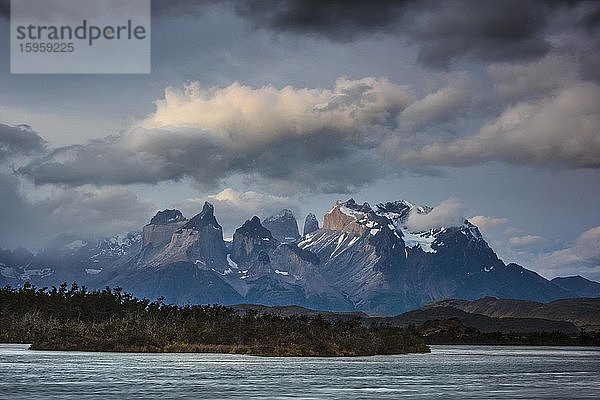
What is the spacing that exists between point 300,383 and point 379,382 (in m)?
9.39

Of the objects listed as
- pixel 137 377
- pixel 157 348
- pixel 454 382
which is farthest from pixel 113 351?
pixel 454 382

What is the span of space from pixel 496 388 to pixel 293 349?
103 m

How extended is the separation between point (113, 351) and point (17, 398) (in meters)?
128

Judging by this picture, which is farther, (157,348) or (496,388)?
(157,348)

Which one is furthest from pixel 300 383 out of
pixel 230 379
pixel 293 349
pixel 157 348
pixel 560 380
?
pixel 157 348

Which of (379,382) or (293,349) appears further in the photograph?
(293,349)

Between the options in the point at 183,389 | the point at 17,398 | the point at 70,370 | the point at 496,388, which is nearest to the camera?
the point at 17,398

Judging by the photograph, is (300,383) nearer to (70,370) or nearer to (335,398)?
(335,398)

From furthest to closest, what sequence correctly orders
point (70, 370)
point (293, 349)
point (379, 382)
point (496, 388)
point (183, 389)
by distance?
point (293, 349) < point (70, 370) < point (379, 382) < point (496, 388) < point (183, 389)

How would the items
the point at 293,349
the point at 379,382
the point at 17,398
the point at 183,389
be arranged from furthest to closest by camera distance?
the point at 293,349 → the point at 379,382 → the point at 183,389 → the point at 17,398

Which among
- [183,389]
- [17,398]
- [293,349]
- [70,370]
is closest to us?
[17,398]

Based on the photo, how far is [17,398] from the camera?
71.1 m

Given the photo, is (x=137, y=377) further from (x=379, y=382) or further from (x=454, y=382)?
(x=454, y=382)

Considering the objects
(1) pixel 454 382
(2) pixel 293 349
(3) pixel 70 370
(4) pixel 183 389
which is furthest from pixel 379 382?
(2) pixel 293 349
